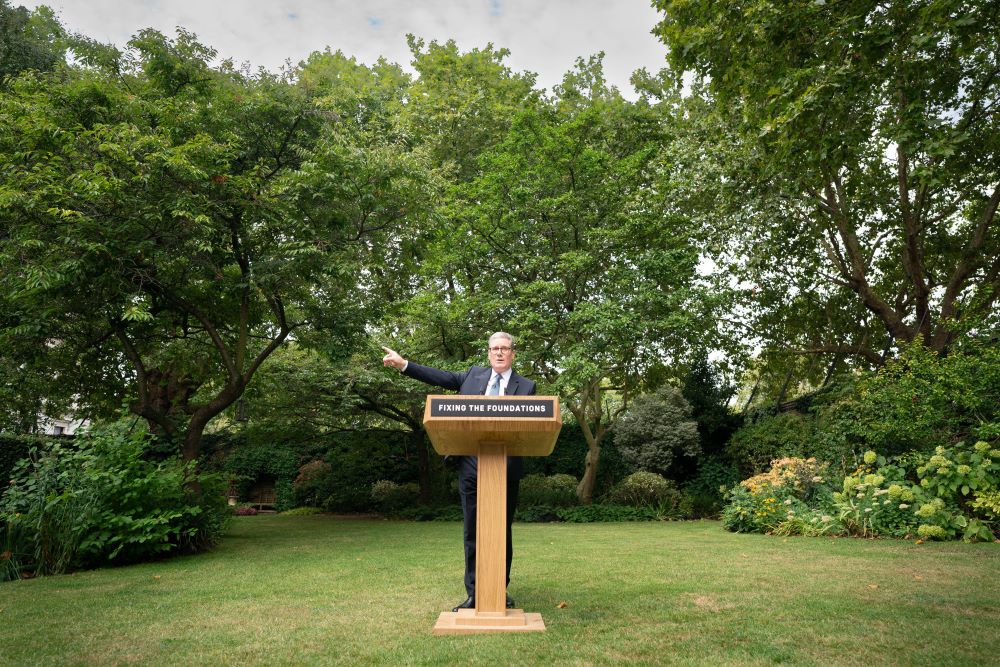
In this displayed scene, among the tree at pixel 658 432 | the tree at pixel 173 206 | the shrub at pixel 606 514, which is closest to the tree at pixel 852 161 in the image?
the tree at pixel 658 432

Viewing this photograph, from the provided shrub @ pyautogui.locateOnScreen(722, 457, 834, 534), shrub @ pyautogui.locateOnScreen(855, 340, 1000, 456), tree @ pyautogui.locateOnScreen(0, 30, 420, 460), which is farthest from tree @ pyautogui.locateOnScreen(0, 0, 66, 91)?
shrub @ pyautogui.locateOnScreen(855, 340, 1000, 456)

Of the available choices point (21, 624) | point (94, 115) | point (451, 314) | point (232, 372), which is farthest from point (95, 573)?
point (451, 314)

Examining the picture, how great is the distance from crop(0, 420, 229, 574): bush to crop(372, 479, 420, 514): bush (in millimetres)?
9949

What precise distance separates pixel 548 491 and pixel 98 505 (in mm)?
11646

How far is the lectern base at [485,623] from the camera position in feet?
12.5

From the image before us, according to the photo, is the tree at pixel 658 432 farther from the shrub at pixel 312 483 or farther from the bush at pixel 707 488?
the shrub at pixel 312 483

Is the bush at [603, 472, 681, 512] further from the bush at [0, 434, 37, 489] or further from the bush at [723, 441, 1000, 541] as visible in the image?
the bush at [0, 434, 37, 489]

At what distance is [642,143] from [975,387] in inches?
402

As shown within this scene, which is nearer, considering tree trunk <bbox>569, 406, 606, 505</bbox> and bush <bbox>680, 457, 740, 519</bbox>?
bush <bbox>680, 457, 740, 519</bbox>

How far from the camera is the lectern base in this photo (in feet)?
12.5

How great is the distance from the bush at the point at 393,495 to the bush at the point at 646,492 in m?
5.83

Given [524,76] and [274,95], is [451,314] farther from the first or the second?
[524,76]

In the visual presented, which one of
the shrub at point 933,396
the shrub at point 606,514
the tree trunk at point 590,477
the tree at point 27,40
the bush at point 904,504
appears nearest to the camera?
the bush at point 904,504

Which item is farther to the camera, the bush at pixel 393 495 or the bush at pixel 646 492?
the bush at pixel 393 495
